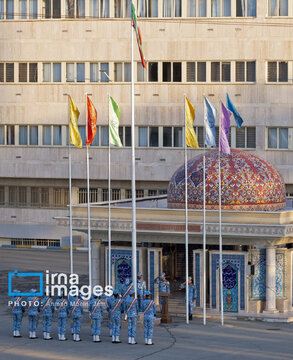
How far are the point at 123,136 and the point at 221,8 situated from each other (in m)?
9.16

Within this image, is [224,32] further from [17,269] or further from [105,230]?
[105,230]

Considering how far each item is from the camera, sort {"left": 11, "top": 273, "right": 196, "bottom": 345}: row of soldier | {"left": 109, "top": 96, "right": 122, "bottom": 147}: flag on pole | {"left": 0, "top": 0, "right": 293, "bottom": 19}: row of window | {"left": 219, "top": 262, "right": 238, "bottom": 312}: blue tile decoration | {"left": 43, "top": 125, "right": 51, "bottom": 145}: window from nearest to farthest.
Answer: {"left": 11, "top": 273, "right": 196, "bottom": 345}: row of soldier, {"left": 219, "top": 262, "right": 238, "bottom": 312}: blue tile decoration, {"left": 109, "top": 96, "right": 122, "bottom": 147}: flag on pole, {"left": 0, "top": 0, "right": 293, "bottom": 19}: row of window, {"left": 43, "top": 125, "right": 51, "bottom": 145}: window

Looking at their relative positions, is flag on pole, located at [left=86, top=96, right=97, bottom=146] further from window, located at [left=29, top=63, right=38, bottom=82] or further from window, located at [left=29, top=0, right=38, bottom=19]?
window, located at [left=29, top=0, right=38, bottom=19]

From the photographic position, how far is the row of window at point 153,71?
62062 mm

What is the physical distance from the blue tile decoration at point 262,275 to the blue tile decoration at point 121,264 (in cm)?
423

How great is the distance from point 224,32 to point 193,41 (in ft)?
5.94

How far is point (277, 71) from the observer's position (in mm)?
61781

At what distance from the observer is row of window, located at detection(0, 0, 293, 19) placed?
6250 cm

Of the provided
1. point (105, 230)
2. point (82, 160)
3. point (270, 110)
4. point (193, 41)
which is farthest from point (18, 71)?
point (105, 230)

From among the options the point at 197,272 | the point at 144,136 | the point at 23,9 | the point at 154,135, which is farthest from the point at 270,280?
the point at 23,9

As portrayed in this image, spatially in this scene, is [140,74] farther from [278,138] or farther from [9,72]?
[278,138]

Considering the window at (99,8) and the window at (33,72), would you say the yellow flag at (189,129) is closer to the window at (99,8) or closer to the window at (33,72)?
the window at (99,8)

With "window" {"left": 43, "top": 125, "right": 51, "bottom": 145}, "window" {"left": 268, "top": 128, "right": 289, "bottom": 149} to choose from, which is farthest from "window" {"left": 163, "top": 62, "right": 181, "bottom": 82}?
"window" {"left": 43, "top": 125, "right": 51, "bottom": 145}

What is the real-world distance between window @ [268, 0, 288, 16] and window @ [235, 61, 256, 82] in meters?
3.08
